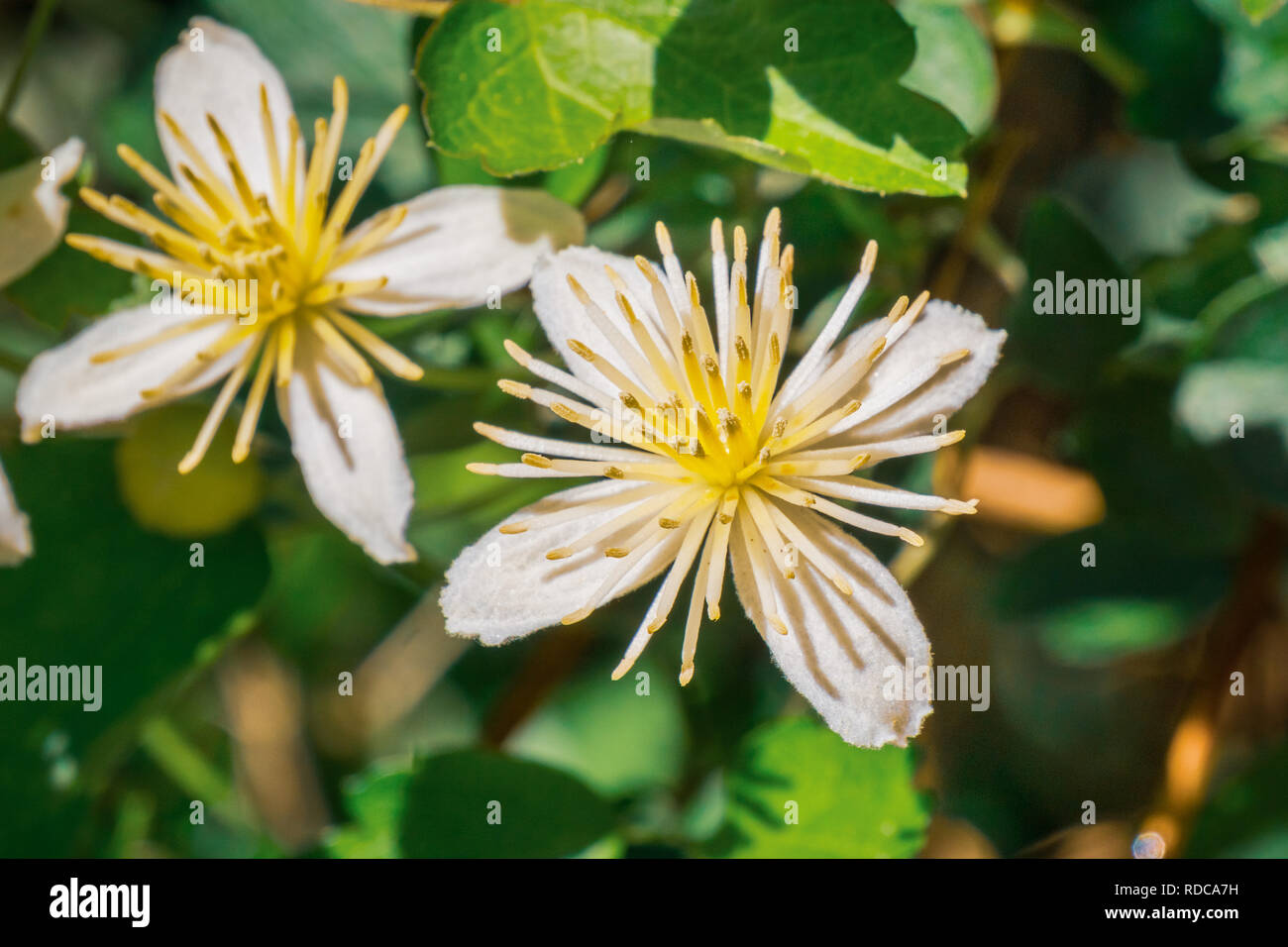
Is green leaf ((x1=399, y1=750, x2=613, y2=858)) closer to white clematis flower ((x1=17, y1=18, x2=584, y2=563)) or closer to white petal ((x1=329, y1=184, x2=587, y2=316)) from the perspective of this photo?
white clematis flower ((x1=17, y1=18, x2=584, y2=563))

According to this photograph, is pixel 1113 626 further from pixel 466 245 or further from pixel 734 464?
pixel 466 245

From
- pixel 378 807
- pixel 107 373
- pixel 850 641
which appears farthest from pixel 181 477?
pixel 850 641

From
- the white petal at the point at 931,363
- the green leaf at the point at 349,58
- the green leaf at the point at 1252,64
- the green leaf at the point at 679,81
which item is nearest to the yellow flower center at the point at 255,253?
the green leaf at the point at 679,81

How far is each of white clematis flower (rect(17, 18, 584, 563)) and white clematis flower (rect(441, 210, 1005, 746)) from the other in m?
0.09

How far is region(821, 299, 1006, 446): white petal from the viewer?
851mm

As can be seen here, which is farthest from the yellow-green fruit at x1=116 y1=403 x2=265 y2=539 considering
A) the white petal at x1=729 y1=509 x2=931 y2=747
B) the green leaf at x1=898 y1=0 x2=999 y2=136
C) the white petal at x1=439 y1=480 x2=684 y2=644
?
A: the green leaf at x1=898 y1=0 x2=999 y2=136

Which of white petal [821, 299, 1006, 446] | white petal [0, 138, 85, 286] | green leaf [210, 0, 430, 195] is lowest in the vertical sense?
white petal [821, 299, 1006, 446]

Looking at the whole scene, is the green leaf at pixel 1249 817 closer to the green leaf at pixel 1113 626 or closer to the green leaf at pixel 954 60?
the green leaf at pixel 1113 626

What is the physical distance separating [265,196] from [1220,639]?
39.8 inches

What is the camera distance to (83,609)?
1.14 meters

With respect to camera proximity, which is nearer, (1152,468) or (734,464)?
(734,464)

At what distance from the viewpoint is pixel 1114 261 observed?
104 cm

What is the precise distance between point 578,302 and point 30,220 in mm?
474
